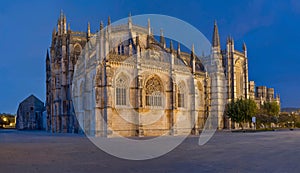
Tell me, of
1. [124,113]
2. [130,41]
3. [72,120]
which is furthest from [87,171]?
[130,41]

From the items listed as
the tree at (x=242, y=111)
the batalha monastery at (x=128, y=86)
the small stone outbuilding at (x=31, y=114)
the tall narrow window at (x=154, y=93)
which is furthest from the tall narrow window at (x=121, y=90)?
the small stone outbuilding at (x=31, y=114)

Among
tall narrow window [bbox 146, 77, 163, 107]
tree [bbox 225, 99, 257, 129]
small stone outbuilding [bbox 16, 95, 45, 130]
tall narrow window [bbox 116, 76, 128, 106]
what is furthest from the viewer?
small stone outbuilding [bbox 16, 95, 45, 130]

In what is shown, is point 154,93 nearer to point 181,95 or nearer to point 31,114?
point 181,95

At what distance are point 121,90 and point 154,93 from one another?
5.45m

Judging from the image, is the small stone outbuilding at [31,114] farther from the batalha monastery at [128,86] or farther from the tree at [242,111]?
the tree at [242,111]

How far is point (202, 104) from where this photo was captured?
51375mm

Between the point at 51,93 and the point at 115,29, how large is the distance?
51.3 feet

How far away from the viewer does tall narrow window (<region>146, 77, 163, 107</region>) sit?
40.2 meters

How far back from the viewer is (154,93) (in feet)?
134

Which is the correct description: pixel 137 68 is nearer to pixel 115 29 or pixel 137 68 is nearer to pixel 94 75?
pixel 94 75

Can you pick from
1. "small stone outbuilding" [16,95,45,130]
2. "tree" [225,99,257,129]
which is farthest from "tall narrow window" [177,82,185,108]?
"small stone outbuilding" [16,95,45,130]

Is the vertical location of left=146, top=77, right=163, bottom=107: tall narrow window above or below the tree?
above

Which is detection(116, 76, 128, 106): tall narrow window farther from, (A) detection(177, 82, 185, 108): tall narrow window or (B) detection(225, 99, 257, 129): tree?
(B) detection(225, 99, 257, 129): tree

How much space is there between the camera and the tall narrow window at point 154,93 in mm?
40219
